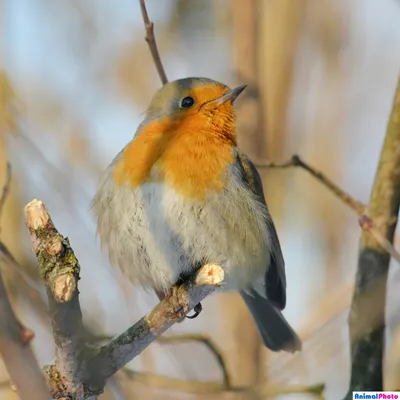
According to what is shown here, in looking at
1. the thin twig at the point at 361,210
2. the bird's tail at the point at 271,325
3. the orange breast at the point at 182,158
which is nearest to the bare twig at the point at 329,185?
the thin twig at the point at 361,210

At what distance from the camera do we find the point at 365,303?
2785 mm

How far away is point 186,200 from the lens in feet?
9.82

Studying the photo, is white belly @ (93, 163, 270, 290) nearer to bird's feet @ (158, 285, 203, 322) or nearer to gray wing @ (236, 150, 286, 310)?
gray wing @ (236, 150, 286, 310)

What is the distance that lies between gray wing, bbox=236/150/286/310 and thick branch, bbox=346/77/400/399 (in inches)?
30.2

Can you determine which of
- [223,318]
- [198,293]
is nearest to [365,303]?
[198,293]

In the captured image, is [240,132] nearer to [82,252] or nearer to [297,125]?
[297,125]

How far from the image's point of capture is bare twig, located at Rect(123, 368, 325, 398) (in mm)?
3062

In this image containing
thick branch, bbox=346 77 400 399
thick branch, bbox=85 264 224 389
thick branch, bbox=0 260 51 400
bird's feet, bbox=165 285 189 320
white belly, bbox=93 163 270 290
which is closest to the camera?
thick branch, bbox=0 260 51 400

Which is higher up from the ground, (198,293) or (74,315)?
(198,293)

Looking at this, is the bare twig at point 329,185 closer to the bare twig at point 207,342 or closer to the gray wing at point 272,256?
the gray wing at point 272,256

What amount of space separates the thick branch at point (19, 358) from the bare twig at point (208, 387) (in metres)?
1.66

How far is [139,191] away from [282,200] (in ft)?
5.68

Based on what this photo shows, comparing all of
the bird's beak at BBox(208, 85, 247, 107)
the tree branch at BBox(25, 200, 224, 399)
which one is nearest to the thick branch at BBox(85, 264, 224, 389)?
the tree branch at BBox(25, 200, 224, 399)

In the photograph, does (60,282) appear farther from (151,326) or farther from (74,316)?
(151,326)
